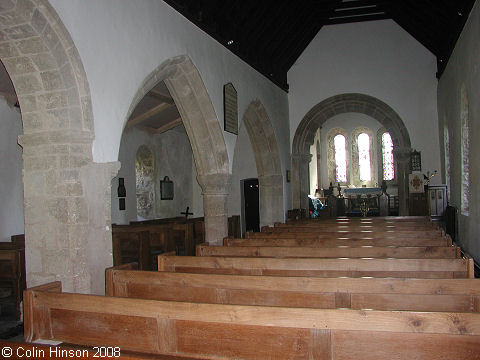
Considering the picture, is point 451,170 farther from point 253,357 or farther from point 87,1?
point 253,357

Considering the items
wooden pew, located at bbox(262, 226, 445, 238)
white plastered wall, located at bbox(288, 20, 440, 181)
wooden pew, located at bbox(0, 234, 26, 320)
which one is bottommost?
wooden pew, located at bbox(0, 234, 26, 320)

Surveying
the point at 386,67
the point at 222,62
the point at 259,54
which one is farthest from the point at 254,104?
the point at 386,67

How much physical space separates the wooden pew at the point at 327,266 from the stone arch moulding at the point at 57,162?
2.39ft

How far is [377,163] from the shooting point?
20859 mm

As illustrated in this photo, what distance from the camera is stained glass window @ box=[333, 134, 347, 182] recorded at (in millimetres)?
21578

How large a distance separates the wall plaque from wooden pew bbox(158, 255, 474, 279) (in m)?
3.73

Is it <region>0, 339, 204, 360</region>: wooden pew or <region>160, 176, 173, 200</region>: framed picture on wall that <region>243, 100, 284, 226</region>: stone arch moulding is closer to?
<region>160, 176, 173, 200</region>: framed picture on wall

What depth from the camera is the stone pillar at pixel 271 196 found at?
11.1 metres

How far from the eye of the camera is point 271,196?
11.1 meters

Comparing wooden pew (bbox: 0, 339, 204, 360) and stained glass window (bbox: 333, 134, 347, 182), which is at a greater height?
stained glass window (bbox: 333, 134, 347, 182)

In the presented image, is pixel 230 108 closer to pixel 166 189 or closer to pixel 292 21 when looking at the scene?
pixel 292 21

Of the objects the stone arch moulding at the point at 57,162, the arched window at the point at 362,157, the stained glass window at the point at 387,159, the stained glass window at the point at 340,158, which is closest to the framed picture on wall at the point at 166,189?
the stone arch moulding at the point at 57,162

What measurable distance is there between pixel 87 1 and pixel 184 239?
4993mm

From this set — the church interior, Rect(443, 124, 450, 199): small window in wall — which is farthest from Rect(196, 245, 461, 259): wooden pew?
Rect(443, 124, 450, 199): small window in wall
